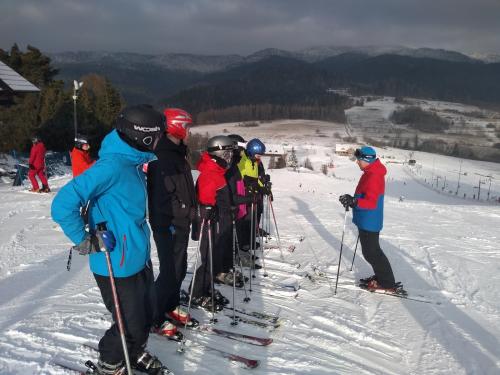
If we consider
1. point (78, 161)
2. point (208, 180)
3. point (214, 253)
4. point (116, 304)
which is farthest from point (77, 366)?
point (78, 161)

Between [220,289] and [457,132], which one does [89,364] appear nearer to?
[220,289]

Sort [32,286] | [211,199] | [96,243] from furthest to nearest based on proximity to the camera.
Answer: [32,286] < [211,199] < [96,243]

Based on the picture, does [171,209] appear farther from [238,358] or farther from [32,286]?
[32,286]

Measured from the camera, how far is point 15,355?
329cm

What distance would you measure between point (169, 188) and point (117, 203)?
1059 mm

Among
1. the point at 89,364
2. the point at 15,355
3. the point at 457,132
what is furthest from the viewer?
the point at 457,132

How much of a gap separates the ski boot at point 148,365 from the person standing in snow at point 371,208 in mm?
3215

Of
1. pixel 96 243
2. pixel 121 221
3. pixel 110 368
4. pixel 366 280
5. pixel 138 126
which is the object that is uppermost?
pixel 138 126

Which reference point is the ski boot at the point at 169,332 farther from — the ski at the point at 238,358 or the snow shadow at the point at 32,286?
the snow shadow at the point at 32,286

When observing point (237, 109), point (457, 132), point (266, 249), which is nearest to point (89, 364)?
point (266, 249)

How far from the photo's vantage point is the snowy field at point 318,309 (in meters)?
3.61

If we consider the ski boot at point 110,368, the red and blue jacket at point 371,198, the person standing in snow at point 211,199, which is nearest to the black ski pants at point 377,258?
the red and blue jacket at point 371,198

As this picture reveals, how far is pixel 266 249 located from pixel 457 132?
5688 inches

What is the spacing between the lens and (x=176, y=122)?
3.85 metres
